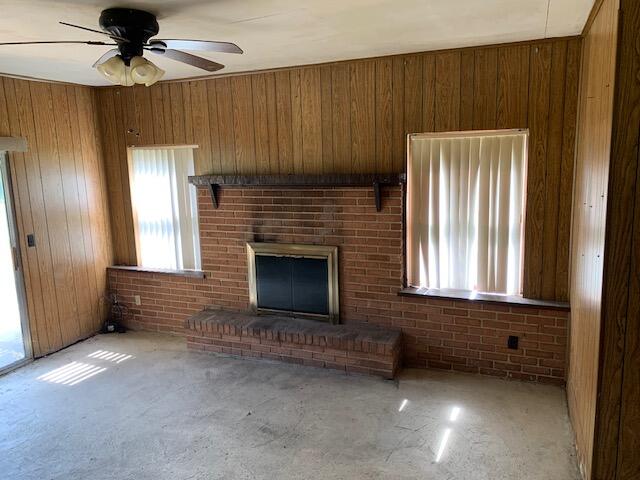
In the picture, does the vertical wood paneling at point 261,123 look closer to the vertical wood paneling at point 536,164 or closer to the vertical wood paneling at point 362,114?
the vertical wood paneling at point 362,114

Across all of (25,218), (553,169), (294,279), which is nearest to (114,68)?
(294,279)

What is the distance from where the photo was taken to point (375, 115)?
147 inches

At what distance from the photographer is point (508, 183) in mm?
3498

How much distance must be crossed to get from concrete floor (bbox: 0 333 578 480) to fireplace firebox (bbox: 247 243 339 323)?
54 cm

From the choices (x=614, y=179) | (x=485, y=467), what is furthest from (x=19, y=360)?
(x=614, y=179)

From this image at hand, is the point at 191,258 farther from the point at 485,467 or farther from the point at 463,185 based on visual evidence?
the point at 485,467

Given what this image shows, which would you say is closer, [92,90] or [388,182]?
[388,182]

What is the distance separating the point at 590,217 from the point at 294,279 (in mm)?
2422

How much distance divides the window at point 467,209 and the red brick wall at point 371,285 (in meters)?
0.20

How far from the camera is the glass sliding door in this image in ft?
12.9

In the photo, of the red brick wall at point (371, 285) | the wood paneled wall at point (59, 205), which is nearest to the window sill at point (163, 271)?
the red brick wall at point (371, 285)

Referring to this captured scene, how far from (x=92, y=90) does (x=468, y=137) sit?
369cm

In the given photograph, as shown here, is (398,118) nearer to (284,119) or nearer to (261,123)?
(284,119)

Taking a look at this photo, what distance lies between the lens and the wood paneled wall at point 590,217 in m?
2.06
